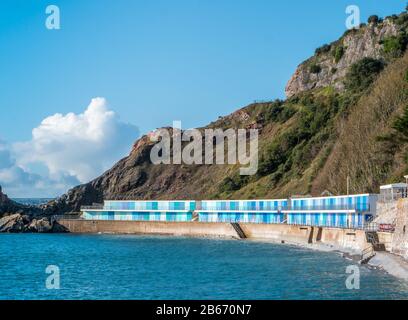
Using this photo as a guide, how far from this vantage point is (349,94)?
388 ft

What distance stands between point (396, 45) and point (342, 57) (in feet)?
61.6

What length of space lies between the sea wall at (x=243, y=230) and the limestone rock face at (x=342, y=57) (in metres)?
47.8

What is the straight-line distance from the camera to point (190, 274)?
4809cm

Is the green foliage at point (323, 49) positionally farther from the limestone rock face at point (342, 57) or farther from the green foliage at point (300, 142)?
the green foliage at point (300, 142)

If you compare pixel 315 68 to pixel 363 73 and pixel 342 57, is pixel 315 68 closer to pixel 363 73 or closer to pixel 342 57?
pixel 342 57

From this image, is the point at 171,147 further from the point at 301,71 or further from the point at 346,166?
the point at 346,166

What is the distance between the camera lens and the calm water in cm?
3850

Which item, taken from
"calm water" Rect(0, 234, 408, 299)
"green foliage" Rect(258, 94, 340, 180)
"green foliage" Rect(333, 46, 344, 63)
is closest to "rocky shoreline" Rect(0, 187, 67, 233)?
"green foliage" Rect(258, 94, 340, 180)

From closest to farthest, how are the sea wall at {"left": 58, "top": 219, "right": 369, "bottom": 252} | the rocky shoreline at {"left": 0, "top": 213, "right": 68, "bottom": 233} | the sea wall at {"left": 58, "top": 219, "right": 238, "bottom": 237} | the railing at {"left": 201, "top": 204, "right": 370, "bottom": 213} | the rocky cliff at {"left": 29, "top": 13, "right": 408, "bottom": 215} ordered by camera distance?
the sea wall at {"left": 58, "top": 219, "right": 369, "bottom": 252} < the railing at {"left": 201, "top": 204, "right": 370, "bottom": 213} < the rocky cliff at {"left": 29, "top": 13, "right": 408, "bottom": 215} < the sea wall at {"left": 58, "top": 219, "right": 238, "bottom": 237} < the rocky shoreline at {"left": 0, "top": 213, "right": 68, "bottom": 233}

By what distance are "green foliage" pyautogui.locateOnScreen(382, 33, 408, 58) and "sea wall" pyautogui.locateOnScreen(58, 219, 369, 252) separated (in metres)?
48.5

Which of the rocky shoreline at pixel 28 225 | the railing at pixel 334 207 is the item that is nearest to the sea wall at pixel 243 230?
the rocky shoreline at pixel 28 225

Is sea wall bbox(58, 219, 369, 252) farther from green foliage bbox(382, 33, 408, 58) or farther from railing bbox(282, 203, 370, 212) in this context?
green foliage bbox(382, 33, 408, 58)

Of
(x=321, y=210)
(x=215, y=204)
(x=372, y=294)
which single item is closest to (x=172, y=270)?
(x=372, y=294)

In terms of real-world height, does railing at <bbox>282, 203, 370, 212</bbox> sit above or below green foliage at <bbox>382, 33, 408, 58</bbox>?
below
